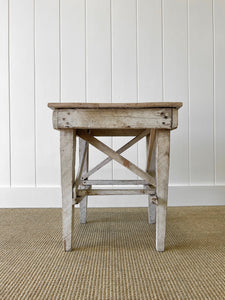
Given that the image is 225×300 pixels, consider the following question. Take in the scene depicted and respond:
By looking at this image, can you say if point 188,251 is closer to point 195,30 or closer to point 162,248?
point 162,248

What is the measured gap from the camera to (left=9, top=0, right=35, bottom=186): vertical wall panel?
5.45 feet

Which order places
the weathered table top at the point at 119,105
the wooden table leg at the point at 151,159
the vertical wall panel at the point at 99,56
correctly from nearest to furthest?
the weathered table top at the point at 119,105, the wooden table leg at the point at 151,159, the vertical wall panel at the point at 99,56

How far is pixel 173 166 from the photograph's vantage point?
1.66 metres

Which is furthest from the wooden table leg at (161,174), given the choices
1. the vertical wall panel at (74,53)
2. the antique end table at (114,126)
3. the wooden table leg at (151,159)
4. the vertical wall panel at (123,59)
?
the vertical wall panel at (74,53)

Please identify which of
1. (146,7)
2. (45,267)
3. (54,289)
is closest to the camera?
(54,289)

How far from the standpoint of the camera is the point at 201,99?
167cm

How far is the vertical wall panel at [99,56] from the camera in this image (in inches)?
65.0

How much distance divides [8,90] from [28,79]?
0.13m

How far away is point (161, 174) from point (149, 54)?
3.25 ft

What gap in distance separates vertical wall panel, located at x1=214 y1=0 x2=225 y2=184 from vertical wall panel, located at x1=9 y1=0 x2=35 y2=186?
42.8 inches

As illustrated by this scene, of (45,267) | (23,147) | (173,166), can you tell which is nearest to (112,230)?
(45,267)

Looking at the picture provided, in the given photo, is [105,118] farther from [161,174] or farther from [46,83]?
[46,83]

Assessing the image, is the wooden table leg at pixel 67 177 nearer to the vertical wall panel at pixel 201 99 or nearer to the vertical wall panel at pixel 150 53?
the vertical wall panel at pixel 150 53

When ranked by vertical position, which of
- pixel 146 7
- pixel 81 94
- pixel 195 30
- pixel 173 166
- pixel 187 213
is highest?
pixel 146 7
